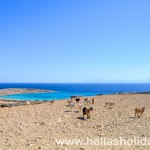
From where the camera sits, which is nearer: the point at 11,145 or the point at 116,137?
the point at 11,145

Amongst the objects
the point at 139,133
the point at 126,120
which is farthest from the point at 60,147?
the point at 126,120

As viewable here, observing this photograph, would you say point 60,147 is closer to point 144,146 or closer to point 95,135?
point 95,135

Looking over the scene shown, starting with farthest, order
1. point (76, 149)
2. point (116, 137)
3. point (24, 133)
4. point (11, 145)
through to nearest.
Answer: point (24, 133) → point (116, 137) → point (11, 145) → point (76, 149)

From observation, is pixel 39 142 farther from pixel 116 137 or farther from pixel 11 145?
pixel 116 137

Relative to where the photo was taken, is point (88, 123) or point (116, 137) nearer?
point (116, 137)

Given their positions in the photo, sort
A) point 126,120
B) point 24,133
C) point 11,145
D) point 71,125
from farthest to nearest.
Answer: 1. point 126,120
2. point 71,125
3. point 24,133
4. point 11,145

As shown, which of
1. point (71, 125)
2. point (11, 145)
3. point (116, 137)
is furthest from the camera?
point (71, 125)

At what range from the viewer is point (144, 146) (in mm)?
11617

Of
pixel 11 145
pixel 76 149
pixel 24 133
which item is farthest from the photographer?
pixel 24 133

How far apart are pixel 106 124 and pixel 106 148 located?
557 cm

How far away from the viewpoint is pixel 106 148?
37.5ft

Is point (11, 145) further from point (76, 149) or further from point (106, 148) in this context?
point (106, 148)

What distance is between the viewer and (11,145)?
12.1m

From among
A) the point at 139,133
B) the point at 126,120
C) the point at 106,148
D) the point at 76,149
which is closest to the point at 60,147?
the point at 76,149
